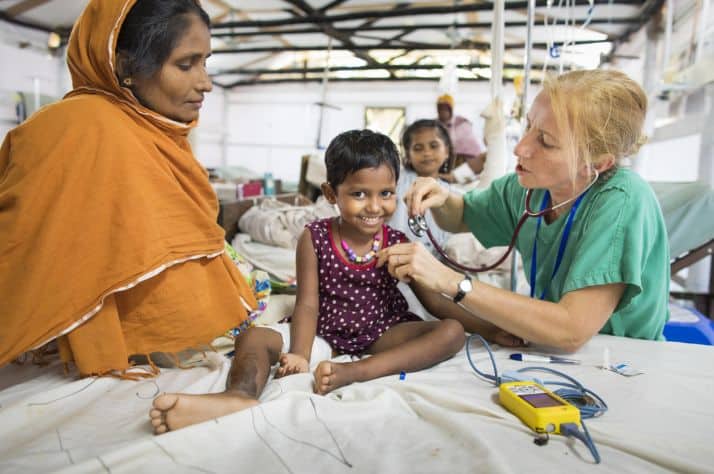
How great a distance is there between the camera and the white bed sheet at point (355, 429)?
72 cm

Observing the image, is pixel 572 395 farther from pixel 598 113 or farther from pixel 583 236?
pixel 598 113

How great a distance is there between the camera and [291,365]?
3.72 feet

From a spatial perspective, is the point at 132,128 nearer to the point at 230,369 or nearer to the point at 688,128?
the point at 230,369

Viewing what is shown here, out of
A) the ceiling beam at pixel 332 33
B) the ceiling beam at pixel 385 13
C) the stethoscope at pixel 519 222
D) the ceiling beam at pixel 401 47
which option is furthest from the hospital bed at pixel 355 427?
the ceiling beam at pixel 401 47

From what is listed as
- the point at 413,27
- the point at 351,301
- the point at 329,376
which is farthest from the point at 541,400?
the point at 413,27

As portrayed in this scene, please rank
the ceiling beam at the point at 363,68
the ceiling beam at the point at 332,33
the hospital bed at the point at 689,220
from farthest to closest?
the ceiling beam at the point at 363,68 < the ceiling beam at the point at 332,33 < the hospital bed at the point at 689,220

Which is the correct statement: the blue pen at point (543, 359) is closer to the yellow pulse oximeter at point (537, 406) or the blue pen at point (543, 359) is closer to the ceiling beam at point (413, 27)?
the yellow pulse oximeter at point (537, 406)

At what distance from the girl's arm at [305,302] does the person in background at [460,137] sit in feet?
9.89

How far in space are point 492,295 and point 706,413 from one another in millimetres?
447

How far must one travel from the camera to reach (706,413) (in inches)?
35.3

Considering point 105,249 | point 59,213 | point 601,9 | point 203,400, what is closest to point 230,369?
point 203,400

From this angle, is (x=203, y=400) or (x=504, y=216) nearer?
(x=203, y=400)

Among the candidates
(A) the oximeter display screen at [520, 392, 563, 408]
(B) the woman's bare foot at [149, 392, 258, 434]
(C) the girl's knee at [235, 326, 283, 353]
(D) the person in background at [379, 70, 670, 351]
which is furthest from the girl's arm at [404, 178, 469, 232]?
(B) the woman's bare foot at [149, 392, 258, 434]

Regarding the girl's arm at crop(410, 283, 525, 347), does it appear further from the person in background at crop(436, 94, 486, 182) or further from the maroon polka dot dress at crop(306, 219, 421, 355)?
the person in background at crop(436, 94, 486, 182)
